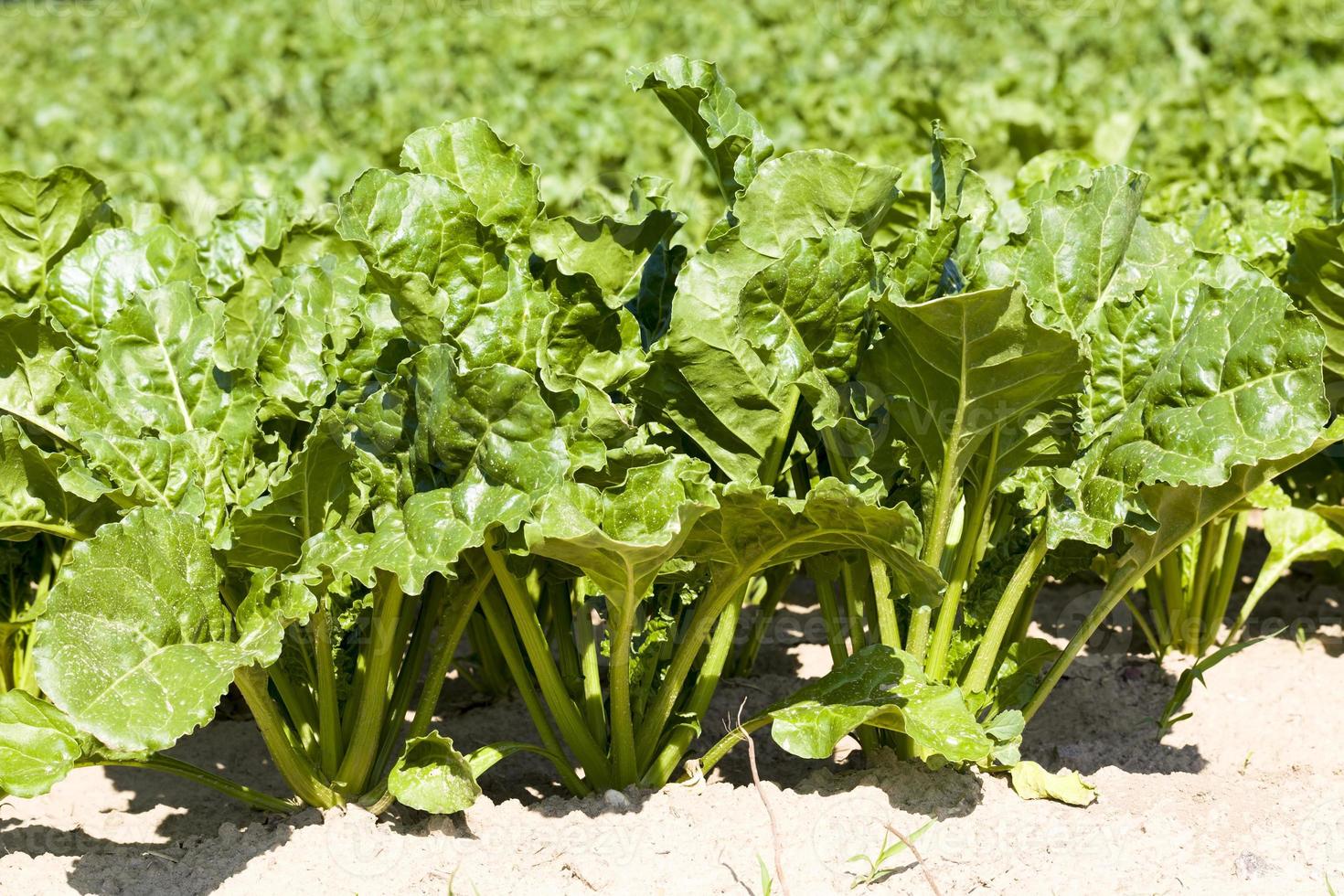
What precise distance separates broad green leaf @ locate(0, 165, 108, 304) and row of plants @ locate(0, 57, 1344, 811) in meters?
0.23

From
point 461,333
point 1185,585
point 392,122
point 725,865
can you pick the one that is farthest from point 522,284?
→ point 392,122

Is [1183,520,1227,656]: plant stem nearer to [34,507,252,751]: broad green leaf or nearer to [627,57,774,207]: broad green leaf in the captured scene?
[627,57,774,207]: broad green leaf

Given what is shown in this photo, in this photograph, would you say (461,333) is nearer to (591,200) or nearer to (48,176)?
(591,200)

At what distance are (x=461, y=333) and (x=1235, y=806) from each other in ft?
4.80

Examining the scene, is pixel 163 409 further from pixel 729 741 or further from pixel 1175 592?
pixel 1175 592

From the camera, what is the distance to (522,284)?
2197 mm

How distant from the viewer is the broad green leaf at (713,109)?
7.07 ft

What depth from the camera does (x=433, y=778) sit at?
6.67 feet

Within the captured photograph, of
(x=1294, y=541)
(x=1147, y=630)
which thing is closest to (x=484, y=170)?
(x=1147, y=630)

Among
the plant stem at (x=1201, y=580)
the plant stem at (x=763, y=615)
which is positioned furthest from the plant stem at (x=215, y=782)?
the plant stem at (x=1201, y=580)

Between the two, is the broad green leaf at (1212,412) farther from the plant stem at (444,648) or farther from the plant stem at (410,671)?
the plant stem at (410,671)

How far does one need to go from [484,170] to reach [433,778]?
1018mm

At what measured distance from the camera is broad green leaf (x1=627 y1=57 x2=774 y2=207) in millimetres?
2156

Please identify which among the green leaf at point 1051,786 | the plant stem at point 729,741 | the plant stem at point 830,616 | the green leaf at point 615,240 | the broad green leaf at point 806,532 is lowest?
the green leaf at point 1051,786
